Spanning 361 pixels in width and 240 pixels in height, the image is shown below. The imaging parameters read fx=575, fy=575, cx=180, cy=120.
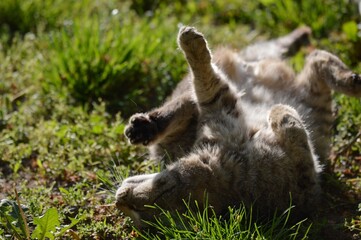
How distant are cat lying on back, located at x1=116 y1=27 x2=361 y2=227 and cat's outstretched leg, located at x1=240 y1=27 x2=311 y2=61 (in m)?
0.29

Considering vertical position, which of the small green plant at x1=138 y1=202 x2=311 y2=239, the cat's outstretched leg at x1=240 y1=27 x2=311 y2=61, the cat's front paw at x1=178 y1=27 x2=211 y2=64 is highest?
the cat's front paw at x1=178 y1=27 x2=211 y2=64

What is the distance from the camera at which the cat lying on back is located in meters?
3.38

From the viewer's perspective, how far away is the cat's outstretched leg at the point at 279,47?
16.6 ft

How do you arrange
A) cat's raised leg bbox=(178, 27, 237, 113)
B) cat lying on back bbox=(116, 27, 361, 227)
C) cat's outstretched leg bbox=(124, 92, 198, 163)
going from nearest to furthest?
cat lying on back bbox=(116, 27, 361, 227)
cat's outstretched leg bbox=(124, 92, 198, 163)
cat's raised leg bbox=(178, 27, 237, 113)

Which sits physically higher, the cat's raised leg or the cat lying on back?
the cat's raised leg

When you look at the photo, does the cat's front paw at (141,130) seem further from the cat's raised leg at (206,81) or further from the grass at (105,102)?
the cat's raised leg at (206,81)

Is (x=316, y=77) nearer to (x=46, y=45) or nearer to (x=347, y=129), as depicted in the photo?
(x=347, y=129)

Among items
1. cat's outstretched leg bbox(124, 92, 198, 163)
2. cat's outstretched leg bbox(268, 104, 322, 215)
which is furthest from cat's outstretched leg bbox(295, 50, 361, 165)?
cat's outstretched leg bbox(124, 92, 198, 163)

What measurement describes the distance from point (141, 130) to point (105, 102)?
4.11 feet

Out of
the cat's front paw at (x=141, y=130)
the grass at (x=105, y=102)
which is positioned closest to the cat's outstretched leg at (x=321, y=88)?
the grass at (x=105, y=102)

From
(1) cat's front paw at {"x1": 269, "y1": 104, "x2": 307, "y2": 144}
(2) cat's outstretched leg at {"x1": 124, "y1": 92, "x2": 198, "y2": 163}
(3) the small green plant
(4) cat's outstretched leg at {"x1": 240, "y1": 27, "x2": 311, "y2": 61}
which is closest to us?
(3) the small green plant

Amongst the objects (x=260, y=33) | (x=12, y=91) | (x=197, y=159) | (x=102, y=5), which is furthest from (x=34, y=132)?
(x=260, y=33)

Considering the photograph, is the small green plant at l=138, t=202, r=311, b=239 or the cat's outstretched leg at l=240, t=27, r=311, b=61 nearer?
the small green plant at l=138, t=202, r=311, b=239

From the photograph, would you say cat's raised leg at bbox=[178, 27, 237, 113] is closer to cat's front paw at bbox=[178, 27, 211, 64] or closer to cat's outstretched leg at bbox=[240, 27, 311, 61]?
cat's front paw at bbox=[178, 27, 211, 64]
